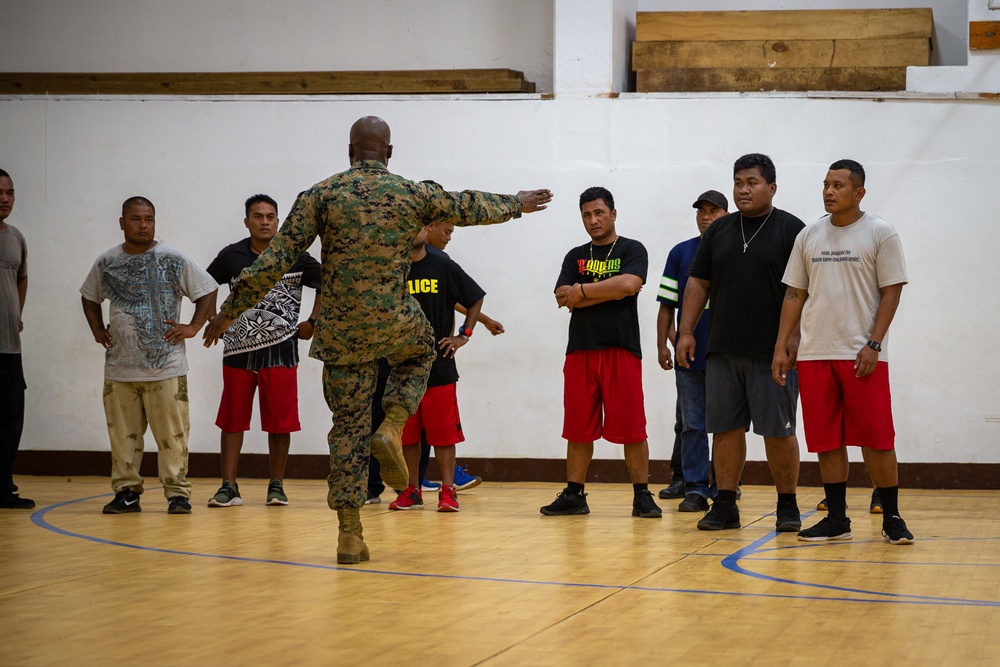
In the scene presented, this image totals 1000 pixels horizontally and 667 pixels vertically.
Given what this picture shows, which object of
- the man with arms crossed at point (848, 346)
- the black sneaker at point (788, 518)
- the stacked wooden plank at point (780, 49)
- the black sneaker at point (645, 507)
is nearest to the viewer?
the man with arms crossed at point (848, 346)

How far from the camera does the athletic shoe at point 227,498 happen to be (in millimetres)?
6731

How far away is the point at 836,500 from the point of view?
5246 millimetres

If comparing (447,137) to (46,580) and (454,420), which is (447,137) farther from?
(46,580)

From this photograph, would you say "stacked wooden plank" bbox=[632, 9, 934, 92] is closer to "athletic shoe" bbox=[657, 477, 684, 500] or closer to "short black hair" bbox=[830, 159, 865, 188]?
"athletic shoe" bbox=[657, 477, 684, 500]

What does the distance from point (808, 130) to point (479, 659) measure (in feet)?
20.6

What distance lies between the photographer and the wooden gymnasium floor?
307cm

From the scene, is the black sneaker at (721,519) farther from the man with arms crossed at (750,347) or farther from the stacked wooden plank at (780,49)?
the stacked wooden plank at (780,49)

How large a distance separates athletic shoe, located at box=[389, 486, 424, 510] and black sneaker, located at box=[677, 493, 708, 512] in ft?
4.90

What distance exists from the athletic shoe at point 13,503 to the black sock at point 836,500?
4.46 meters

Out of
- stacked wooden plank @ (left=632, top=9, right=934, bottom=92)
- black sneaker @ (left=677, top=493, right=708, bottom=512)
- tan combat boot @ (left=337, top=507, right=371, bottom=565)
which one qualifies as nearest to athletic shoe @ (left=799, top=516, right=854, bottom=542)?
black sneaker @ (left=677, top=493, right=708, bottom=512)

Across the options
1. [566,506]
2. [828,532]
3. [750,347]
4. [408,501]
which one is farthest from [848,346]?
[408,501]

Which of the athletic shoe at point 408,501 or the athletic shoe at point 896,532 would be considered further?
the athletic shoe at point 408,501

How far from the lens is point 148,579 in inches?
165

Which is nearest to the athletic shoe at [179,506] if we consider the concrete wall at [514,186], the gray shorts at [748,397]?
the concrete wall at [514,186]
